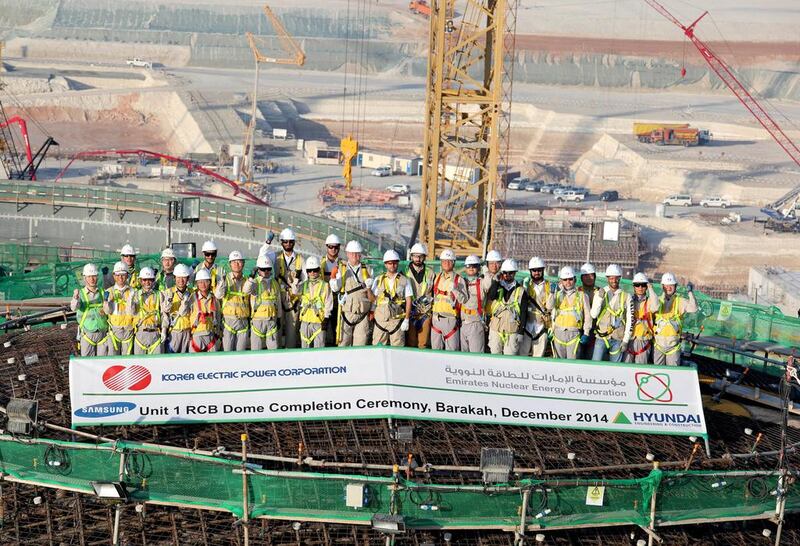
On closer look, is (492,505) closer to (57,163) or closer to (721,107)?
(57,163)

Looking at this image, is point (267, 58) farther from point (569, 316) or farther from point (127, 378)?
point (127, 378)

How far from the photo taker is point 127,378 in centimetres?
1644

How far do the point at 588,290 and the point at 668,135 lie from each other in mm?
91469

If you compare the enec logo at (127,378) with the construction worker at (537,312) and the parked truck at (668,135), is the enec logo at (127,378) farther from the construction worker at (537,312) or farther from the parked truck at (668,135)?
the parked truck at (668,135)

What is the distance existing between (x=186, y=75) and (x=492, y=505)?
122 m

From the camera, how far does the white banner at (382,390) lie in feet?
53.7

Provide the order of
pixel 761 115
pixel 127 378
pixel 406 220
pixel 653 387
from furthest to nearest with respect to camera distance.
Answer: pixel 761 115 → pixel 406 220 → pixel 653 387 → pixel 127 378

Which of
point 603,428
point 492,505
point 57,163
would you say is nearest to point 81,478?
point 492,505

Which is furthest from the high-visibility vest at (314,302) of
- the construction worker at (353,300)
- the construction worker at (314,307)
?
the construction worker at (353,300)

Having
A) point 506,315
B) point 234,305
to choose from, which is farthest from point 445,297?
point 234,305

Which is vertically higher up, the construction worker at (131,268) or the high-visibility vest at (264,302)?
the construction worker at (131,268)

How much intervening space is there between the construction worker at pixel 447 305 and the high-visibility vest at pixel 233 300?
2.66 m

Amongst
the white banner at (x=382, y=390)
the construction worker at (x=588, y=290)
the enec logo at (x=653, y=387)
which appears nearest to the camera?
the white banner at (x=382, y=390)

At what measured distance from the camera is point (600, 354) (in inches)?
717
